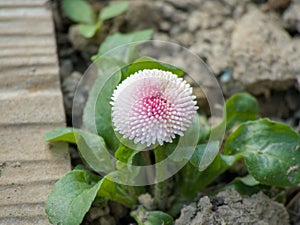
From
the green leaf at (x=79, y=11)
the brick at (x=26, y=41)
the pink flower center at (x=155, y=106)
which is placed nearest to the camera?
the pink flower center at (x=155, y=106)

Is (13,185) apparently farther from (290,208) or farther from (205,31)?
(205,31)

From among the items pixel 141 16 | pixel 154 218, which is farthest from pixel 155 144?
pixel 141 16

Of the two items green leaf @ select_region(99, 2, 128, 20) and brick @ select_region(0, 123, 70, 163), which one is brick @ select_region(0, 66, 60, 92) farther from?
green leaf @ select_region(99, 2, 128, 20)

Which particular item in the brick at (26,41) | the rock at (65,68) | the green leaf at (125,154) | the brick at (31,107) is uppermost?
the brick at (26,41)

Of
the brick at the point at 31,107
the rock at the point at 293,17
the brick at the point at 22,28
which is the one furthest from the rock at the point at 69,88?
the rock at the point at 293,17

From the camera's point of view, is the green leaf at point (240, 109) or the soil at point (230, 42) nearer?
the green leaf at point (240, 109)

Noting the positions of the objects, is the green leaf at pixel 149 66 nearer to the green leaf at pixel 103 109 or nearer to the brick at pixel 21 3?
the green leaf at pixel 103 109

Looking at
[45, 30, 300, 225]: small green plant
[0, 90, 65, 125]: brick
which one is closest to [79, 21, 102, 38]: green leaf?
[45, 30, 300, 225]: small green plant
